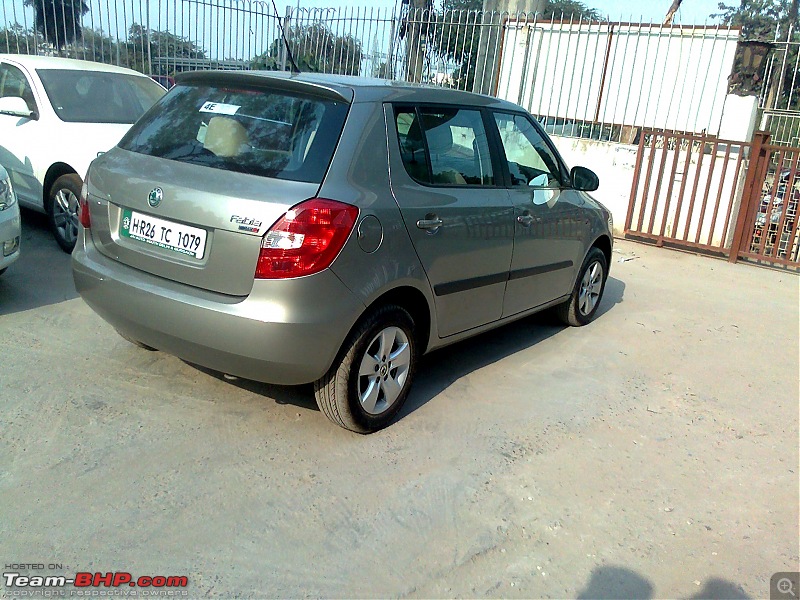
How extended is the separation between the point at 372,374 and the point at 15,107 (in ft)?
15.9

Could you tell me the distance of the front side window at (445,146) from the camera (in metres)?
3.96

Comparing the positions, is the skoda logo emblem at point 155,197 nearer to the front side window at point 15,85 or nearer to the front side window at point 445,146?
the front side window at point 445,146

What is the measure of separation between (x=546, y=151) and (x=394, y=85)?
1692mm

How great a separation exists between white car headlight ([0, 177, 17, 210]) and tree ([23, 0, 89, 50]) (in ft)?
18.8

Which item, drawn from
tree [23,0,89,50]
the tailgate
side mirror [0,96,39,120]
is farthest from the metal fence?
the tailgate

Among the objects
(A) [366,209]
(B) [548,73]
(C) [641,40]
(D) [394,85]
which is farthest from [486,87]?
(A) [366,209]

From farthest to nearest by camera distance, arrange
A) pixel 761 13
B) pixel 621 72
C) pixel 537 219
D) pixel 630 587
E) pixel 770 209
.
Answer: pixel 761 13 < pixel 621 72 < pixel 770 209 < pixel 537 219 < pixel 630 587

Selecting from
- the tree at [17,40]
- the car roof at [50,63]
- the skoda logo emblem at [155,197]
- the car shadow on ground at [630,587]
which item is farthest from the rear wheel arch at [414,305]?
the tree at [17,40]

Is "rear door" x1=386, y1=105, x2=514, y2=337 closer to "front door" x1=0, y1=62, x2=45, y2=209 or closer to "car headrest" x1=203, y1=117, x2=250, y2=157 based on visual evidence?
"car headrest" x1=203, y1=117, x2=250, y2=157

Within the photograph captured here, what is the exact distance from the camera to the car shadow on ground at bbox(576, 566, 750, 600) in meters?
2.90

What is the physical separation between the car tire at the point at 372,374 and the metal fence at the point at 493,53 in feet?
23.5

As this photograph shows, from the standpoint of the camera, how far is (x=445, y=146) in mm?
4242
